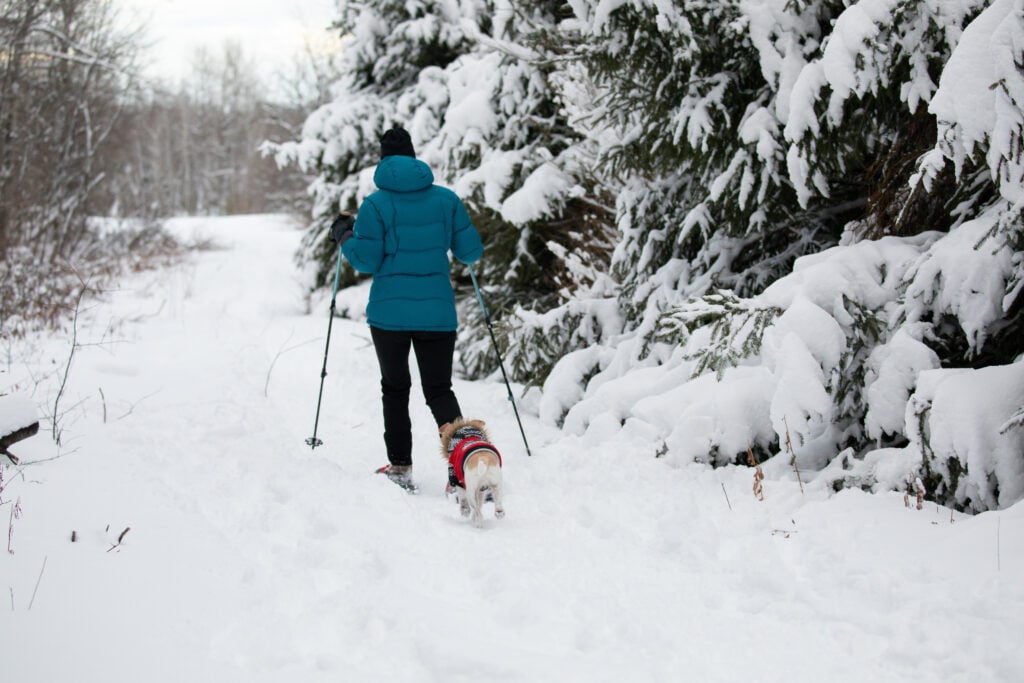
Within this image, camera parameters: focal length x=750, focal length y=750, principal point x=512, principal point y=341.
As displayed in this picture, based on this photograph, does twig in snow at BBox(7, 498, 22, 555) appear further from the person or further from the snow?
the person

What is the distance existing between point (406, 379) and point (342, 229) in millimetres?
1033

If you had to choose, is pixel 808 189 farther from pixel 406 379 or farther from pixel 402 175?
pixel 406 379

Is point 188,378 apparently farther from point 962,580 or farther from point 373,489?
point 962,580

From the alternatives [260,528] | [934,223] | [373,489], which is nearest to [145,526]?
[260,528]

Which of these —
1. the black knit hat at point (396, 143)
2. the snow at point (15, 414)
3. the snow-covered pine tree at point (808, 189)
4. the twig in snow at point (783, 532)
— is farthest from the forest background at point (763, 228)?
the snow at point (15, 414)

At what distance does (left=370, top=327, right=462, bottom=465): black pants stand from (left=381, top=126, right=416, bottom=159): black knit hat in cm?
106

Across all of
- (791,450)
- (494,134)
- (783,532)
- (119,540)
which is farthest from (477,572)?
(494,134)

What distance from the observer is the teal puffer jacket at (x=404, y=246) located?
4324 mm

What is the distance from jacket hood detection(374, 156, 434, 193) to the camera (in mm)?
4312

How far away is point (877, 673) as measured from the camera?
92.4 inches

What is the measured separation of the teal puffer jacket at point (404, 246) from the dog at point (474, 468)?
0.72 meters

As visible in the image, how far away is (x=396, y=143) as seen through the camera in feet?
14.6

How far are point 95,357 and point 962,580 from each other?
24.1 feet

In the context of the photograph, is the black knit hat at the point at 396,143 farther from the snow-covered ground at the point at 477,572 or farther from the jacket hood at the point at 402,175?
the snow-covered ground at the point at 477,572
